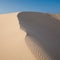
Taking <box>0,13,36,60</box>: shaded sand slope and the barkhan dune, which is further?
<box>0,13,36,60</box>: shaded sand slope

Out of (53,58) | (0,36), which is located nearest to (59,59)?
(53,58)

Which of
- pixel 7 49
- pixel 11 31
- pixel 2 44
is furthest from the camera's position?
pixel 11 31

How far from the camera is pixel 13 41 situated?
5586 millimetres

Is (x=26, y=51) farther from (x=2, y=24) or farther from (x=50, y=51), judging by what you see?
(x=2, y=24)

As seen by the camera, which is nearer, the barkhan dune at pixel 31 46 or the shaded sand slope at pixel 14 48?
the barkhan dune at pixel 31 46

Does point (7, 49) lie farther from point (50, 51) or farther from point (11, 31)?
point (11, 31)

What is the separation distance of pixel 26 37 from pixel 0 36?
4.01 ft

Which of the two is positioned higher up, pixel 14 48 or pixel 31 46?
pixel 14 48

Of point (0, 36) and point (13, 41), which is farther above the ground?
point (0, 36)

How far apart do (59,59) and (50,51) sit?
0.33m

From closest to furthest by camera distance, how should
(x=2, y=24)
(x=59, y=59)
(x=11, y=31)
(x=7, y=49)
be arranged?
(x=59, y=59)
(x=7, y=49)
(x=11, y=31)
(x=2, y=24)

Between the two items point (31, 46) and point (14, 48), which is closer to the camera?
point (31, 46)

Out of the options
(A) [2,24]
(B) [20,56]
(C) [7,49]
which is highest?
(A) [2,24]

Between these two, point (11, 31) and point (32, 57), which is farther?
point (11, 31)
